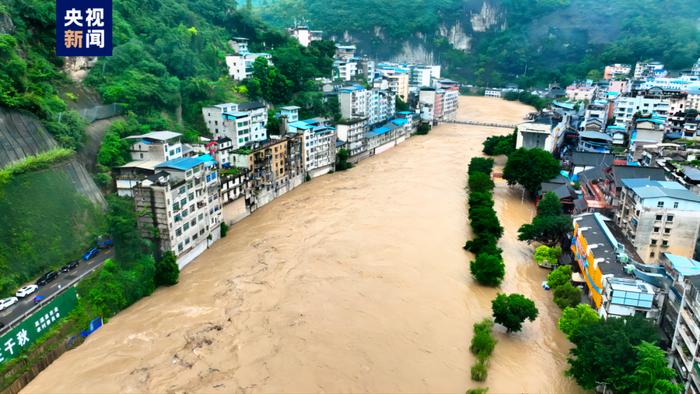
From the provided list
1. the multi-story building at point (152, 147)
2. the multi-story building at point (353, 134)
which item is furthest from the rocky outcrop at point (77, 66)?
the multi-story building at point (353, 134)

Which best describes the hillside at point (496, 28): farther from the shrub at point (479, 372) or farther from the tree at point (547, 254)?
the shrub at point (479, 372)

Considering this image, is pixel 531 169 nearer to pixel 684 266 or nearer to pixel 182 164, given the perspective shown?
pixel 684 266

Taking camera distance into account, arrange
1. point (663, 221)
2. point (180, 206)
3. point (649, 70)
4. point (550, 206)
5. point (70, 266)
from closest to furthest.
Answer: point (70, 266) < point (663, 221) < point (180, 206) < point (550, 206) < point (649, 70)

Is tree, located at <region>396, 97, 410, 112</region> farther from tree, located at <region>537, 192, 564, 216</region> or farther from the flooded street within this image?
tree, located at <region>537, 192, 564, 216</region>

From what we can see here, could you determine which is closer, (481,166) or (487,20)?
(481,166)

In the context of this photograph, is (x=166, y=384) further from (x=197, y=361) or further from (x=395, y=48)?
(x=395, y=48)

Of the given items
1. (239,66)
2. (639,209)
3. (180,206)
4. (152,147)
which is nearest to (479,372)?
(639,209)

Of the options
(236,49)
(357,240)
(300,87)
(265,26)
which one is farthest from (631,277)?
(265,26)
